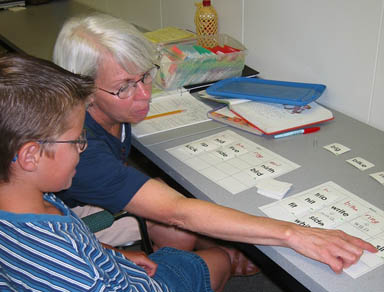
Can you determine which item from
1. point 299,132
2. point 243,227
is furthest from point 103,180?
point 299,132

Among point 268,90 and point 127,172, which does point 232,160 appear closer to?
point 127,172

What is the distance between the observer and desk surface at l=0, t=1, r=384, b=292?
0.90 m

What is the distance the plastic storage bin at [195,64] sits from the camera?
72.4 inches

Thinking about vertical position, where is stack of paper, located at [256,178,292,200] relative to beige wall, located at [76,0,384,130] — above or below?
below

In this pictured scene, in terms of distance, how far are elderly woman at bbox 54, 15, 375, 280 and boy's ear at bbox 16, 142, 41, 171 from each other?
0.97 ft

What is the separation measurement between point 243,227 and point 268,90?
2.68 ft

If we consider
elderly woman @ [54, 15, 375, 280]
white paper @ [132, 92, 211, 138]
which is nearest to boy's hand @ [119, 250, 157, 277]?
elderly woman @ [54, 15, 375, 280]

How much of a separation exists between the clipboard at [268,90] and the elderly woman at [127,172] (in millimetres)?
418

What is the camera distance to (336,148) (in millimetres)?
1385

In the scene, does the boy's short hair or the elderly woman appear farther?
the elderly woman

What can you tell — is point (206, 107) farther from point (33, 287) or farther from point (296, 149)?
point (33, 287)

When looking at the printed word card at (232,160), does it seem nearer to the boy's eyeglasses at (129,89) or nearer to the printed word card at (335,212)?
the printed word card at (335,212)

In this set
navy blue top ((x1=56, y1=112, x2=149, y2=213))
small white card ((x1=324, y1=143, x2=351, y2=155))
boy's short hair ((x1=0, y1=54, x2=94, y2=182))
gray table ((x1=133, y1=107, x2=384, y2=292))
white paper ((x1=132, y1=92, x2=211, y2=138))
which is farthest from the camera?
white paper ((x1=132, y1=92, x2=211, y2=138))

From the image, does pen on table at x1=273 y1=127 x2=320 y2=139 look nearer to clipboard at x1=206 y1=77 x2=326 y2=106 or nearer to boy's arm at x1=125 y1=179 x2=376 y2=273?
clipboard at x1=206 y1=77 x2=326 y2=106
